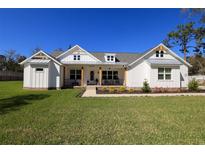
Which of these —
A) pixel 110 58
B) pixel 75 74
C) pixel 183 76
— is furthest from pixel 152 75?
pixel 75 74

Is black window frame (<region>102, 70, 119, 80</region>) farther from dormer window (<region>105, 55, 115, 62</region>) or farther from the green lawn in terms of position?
the green lawn

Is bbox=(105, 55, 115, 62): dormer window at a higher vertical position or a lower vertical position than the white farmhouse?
higher

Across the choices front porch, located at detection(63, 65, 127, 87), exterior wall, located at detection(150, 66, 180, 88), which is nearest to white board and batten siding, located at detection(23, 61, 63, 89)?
front porch, located at detection(63, 65, 127, 87)

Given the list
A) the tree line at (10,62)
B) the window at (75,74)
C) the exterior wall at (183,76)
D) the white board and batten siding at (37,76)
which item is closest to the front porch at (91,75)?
the window at (75,74)

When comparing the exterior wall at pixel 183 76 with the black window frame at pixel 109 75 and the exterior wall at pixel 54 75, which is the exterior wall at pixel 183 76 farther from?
the exterior wall at pixel 54 75

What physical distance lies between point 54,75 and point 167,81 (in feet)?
43.6

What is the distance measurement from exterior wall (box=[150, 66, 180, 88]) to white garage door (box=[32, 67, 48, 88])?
12.1 m

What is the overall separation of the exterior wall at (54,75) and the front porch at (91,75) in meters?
2.91

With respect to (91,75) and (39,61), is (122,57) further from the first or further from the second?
(39,61)

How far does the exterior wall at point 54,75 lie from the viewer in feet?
62.4

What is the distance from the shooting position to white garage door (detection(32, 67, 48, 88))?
18.2 meters

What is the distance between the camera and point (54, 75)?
63.1ft

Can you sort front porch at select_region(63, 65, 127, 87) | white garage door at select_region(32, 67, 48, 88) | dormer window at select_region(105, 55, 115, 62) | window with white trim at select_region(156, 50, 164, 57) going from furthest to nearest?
1. dormer window at select_region(105, 55, 115, 62)
2. front porch at select_region(63, 65, 127, 87)
3. window with white trim at select_region(156, 50, 164, 57)
4. white garage door at select_region(32, 67, 48, 88)

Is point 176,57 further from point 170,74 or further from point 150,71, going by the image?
point 150,71
